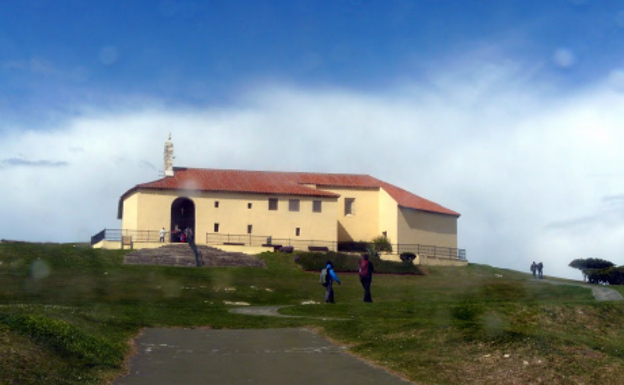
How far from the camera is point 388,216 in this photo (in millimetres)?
55969

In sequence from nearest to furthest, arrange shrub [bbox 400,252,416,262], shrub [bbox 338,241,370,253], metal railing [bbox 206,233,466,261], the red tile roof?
1. shrub [bbox 400,252,416,262]
2. metal railing [bbox 206,233,466,261]
3. the red tile roof
4. shrub [bbox 338,241,370,253]

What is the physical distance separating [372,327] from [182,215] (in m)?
39.8

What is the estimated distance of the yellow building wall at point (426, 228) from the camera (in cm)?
5459

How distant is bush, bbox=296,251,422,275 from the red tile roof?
9.28 metres

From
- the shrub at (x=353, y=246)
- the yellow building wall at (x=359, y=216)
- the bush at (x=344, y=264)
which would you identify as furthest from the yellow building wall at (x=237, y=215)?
the bush at (x=344, y=264)

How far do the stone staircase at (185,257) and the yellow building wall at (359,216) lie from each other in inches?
565

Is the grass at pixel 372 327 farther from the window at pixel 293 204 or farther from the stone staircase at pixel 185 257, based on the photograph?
the window at pixel 293 204

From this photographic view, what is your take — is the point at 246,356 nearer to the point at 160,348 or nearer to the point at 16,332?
the point at 160,348

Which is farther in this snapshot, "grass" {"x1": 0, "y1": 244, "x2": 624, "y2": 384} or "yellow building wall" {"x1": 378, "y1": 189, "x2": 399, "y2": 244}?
"yellow building wall" {"x1": 378, "y1": 189, "x2": 399, "y2": 244}

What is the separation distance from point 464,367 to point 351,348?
9.69ft

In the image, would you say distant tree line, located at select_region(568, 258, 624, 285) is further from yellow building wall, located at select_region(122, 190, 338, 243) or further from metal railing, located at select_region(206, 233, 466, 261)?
yellow building wall, located at select_region(122, 190, 338, 243)

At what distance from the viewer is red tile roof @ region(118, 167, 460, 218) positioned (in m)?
52.2

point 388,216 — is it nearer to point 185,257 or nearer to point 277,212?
point 277,212

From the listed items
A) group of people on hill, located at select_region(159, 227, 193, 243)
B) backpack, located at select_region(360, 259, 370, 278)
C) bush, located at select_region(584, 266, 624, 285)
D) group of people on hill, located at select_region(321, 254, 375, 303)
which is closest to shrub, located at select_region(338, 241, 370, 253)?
group of people on hill, located at select_region(159, 227, 193, 243)
